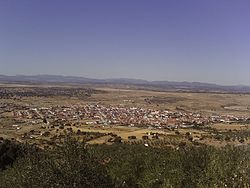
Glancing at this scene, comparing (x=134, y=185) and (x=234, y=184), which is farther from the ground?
(x=234, y=184)

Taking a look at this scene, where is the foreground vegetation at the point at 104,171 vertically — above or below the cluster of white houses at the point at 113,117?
above

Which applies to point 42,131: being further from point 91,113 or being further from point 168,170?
point 168,170

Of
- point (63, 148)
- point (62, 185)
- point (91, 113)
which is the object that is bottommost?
point (91, 113)

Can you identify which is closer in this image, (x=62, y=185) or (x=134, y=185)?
(x=62, y=185)

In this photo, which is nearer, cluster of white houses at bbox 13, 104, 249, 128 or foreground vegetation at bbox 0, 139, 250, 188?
foreground vegetation at bbox 0, 139, 250, 188

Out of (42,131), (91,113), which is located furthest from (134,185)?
(91,113)

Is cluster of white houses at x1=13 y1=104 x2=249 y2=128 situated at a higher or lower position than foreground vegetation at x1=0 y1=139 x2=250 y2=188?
lower

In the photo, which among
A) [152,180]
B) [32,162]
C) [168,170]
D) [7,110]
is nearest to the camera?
[32,162]

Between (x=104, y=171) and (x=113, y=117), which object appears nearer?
(x=104, y=171)

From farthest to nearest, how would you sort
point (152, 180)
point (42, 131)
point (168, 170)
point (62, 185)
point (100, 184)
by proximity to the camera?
point (42, 131) < point (168, 170) < point (152, 180) < point (100, 184) < point (62, 185)

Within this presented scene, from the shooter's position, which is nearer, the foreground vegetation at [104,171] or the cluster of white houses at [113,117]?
the foreground vegetation at [104,171]

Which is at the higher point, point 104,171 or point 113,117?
point 104,171
